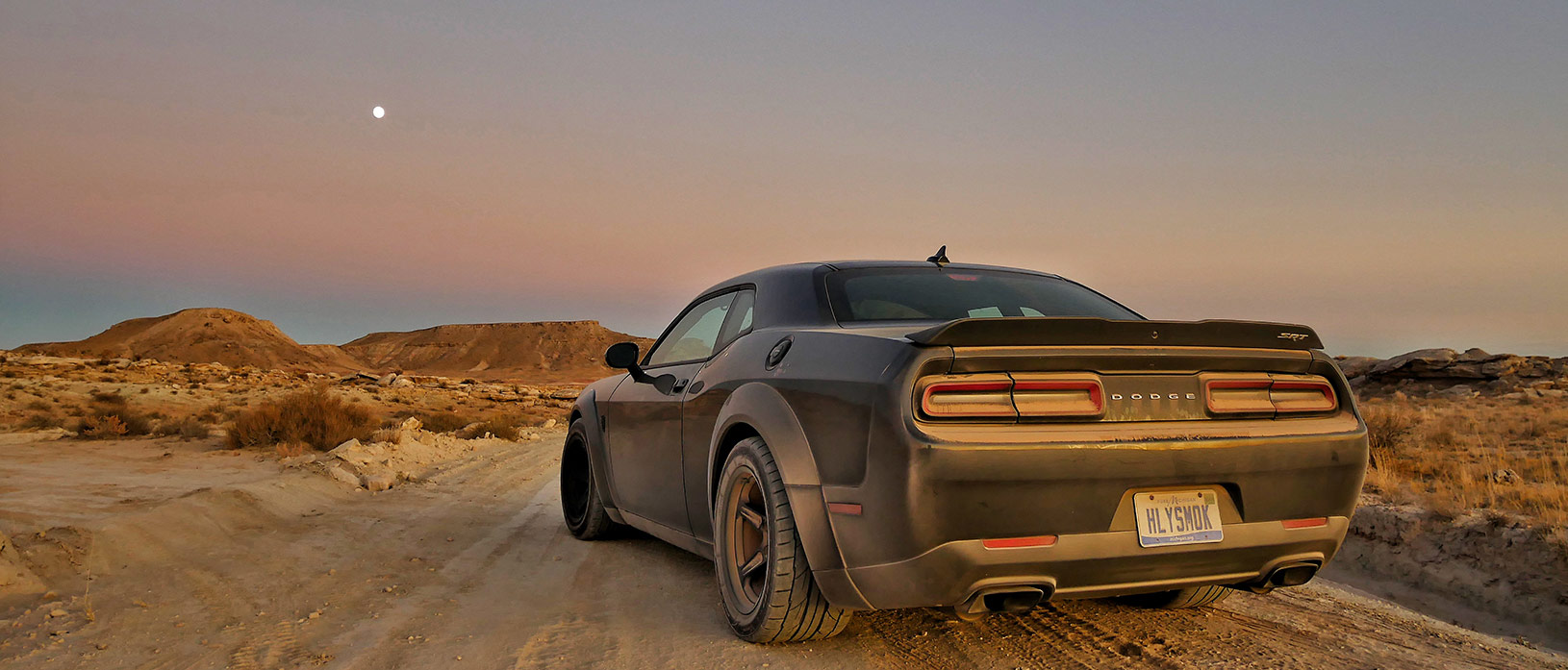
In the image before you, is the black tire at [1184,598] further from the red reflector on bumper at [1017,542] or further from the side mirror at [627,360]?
the side mirror at [627,360]

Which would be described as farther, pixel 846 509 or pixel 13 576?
pixel 13 576

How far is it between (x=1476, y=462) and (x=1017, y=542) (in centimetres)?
1142

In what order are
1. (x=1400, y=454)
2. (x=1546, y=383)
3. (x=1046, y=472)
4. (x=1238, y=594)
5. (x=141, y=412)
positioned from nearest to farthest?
(x=1046, y=472), (x=1238, y=594), (x=1400, y=454), (x=141, y=412), (x=1546, y=383)

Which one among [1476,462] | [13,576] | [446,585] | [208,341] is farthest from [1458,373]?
[208,341]

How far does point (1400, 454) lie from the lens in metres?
11.7

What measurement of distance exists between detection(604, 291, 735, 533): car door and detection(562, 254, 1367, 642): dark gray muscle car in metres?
0.83

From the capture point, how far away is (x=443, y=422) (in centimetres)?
1900

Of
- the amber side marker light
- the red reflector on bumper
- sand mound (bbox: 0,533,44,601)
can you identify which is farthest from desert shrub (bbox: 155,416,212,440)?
the red reflector on bumper

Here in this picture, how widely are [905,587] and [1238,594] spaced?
7.82 ft

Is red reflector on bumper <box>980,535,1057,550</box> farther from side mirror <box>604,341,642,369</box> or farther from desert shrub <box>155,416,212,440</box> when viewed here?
desert shrub <box>155,416,212,440</box>

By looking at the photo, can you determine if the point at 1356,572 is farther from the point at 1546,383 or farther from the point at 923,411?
the point at 1546,383

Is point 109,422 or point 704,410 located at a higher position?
point 704,410

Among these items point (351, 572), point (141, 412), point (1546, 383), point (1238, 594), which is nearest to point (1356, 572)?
point (1238, 594)

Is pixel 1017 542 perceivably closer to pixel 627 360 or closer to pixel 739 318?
pixel 739 318
